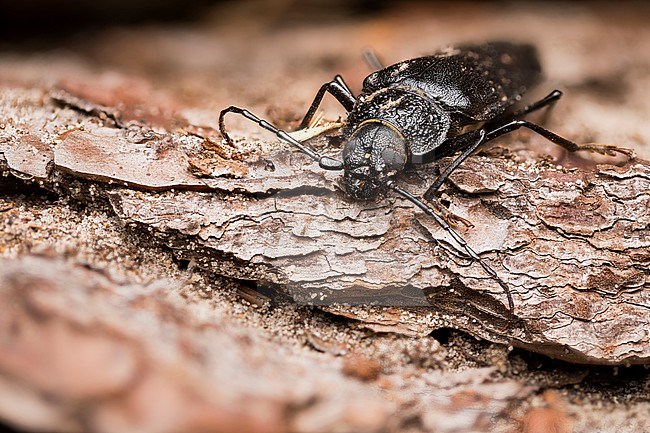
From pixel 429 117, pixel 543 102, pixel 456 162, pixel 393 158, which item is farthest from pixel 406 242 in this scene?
pixel 543 102

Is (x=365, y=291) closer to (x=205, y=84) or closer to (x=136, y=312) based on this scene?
(x=136, y=312)

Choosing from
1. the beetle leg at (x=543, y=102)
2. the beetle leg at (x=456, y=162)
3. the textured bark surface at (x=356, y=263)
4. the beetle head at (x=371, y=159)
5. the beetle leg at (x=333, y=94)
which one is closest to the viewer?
the textured bark surface at (x=356, y=263)

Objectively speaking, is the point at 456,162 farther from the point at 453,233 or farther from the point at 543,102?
the point at 543,102

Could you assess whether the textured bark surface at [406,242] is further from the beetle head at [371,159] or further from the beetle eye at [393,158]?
the beetle eye at [393,158]

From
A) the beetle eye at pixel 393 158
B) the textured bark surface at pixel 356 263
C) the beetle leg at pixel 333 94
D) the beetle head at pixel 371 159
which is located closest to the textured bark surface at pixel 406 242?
the textured bark surface at pixel 356 263

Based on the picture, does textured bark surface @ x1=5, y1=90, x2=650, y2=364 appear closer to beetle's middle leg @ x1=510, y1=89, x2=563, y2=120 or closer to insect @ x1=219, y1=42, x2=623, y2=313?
insect @ x1=219, y1=42, x2=623, y2=313

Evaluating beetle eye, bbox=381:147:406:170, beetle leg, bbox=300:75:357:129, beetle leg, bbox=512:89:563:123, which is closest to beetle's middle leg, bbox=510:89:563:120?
beetle leg, bbox=512:89:563:123

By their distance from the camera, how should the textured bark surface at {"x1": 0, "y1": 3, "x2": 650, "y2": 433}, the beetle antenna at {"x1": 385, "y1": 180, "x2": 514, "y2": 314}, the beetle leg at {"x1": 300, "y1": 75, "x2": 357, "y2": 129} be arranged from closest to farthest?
the textured bark surface at {"x1": 0, "y1": 3, "x2": 650, "y2": 433}
the beetle antenna at {"x1": 385, "y1": 180, "x2": 514, "y2": 314}
the beetle leg at {"x1": 300, "y1": 75, "x2": 357, "y2": 129}
